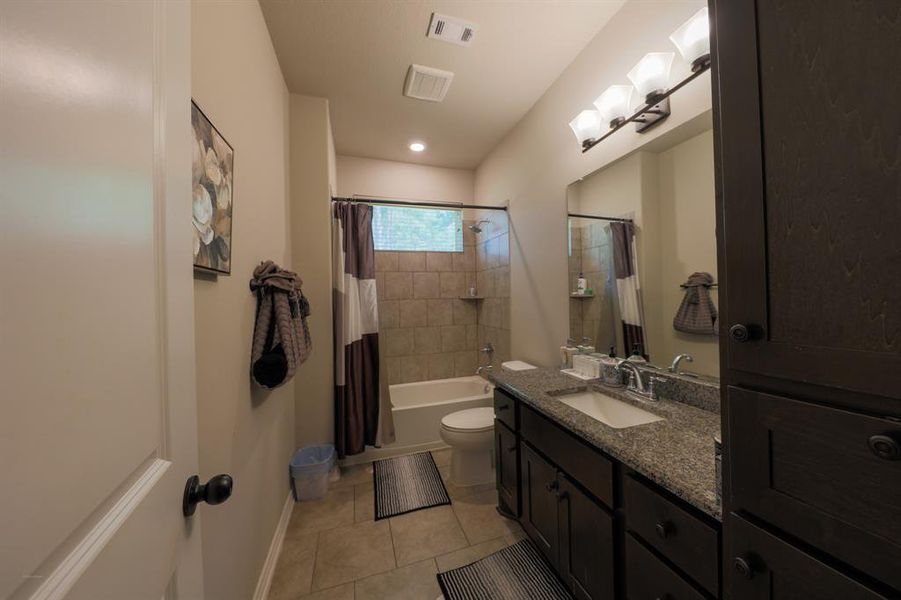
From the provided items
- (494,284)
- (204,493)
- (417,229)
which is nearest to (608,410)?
(204,493)

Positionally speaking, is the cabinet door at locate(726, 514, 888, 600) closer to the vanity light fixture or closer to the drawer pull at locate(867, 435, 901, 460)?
the drawer pull at locate(867, 435, 901, 460)

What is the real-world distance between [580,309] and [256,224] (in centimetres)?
184

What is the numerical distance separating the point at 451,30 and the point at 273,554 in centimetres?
288

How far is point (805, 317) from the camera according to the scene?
1.65 feet

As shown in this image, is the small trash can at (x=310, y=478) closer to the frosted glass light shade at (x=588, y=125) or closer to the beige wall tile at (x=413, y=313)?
the beige wall tile at (x=413, y=313)

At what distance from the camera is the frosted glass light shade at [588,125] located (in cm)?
171

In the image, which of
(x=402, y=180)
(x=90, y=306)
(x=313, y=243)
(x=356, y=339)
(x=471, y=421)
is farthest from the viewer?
(x=402, y=180)

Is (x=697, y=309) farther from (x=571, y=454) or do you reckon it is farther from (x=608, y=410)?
(x=571, y=454)

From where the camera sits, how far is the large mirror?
125cm

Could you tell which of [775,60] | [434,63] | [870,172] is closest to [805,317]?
[870,172]

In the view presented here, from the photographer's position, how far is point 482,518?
1844 millimetres

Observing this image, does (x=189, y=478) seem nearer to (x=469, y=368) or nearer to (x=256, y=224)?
(x=256, y=224)

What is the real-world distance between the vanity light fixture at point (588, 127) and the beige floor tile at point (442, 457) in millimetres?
2452

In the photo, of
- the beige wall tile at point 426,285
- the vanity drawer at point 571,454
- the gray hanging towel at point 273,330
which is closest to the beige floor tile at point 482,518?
the vanity drawer at point 571,454
